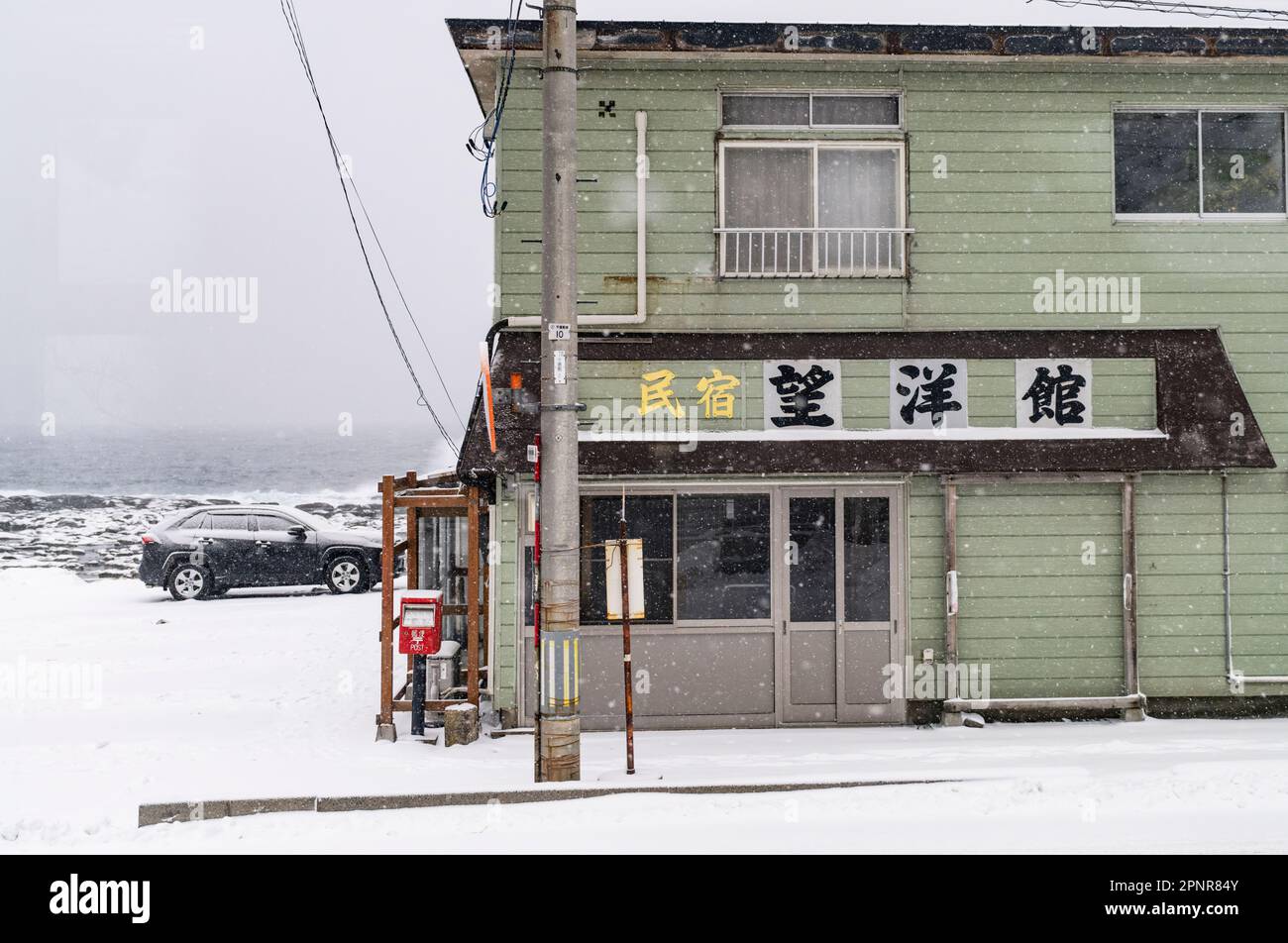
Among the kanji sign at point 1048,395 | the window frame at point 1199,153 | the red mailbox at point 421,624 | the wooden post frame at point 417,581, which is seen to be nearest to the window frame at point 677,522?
the wooden post frame at point 417,581

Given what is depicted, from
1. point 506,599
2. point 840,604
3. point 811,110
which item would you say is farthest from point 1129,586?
point 506,599

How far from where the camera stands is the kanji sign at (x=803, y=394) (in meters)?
9.21

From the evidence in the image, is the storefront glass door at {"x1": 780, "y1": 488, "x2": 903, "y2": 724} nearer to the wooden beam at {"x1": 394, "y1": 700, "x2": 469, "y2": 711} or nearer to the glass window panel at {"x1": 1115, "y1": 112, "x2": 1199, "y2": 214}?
the wooden beam at {"x1": 394, "y1": 700, "x2": 469, "y2": 711}

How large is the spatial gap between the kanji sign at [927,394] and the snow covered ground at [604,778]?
324 centimetres

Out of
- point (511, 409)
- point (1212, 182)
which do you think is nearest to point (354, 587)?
point (511, 409)

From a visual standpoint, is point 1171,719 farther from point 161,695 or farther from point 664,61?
point 161,695

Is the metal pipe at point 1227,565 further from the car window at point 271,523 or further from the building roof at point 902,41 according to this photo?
the car window at point 271,523

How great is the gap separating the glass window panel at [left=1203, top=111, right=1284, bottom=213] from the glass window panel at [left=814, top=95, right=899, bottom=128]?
11.7 feet

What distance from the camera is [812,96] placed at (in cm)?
955

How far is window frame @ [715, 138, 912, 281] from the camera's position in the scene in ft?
30.9

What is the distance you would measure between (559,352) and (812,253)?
13.2 feet

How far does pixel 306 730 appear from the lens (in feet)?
30.7

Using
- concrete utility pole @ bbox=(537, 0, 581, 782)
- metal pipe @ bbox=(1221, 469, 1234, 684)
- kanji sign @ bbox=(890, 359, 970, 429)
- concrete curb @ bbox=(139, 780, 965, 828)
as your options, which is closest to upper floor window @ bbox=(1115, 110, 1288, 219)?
kanji sign @ bbox=(890, 359, 970, 429)

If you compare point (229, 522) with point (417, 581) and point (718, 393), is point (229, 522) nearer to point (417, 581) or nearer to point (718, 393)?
point (417, 581)
